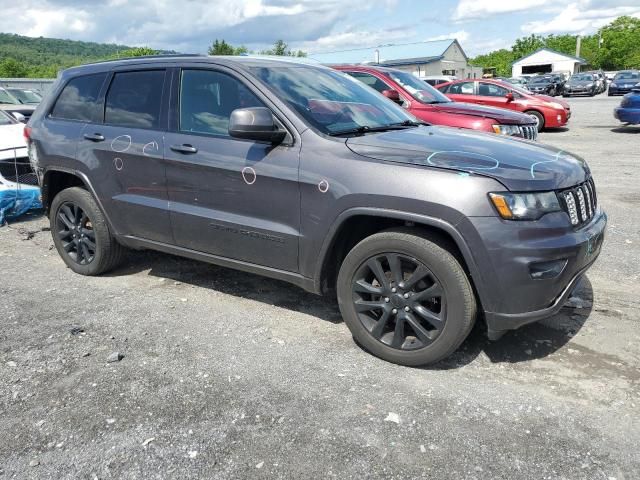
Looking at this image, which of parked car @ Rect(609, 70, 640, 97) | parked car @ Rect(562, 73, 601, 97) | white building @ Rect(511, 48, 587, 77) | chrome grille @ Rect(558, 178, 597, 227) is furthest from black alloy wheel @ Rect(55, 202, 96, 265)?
white building @ Rect(511, 48, 587, 77)

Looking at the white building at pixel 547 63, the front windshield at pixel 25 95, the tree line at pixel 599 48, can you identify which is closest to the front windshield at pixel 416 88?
the front windshield at pixel 25 95

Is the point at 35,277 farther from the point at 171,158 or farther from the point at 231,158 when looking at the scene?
the point at 231,158

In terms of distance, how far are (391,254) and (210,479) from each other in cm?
153

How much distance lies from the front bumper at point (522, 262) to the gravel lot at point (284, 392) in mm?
456

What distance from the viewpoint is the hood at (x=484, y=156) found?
311cm

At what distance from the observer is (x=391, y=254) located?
3316mm

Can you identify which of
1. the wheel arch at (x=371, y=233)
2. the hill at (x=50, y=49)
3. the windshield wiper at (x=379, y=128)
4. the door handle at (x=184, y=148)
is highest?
the hill at (x=50, y=49)

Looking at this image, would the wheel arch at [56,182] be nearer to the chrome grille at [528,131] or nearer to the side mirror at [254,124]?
the side mirror at [254,124]

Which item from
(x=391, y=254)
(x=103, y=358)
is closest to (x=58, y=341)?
(x=103, y=358)

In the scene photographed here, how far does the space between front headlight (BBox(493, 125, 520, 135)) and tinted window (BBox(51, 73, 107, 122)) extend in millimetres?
5999

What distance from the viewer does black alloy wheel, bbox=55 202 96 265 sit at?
5.00 metres

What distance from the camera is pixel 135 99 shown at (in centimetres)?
449

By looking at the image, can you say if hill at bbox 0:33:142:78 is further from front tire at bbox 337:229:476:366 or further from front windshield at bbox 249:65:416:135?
front tire at bbox 337:229:476:366

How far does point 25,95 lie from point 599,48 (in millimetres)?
91248
